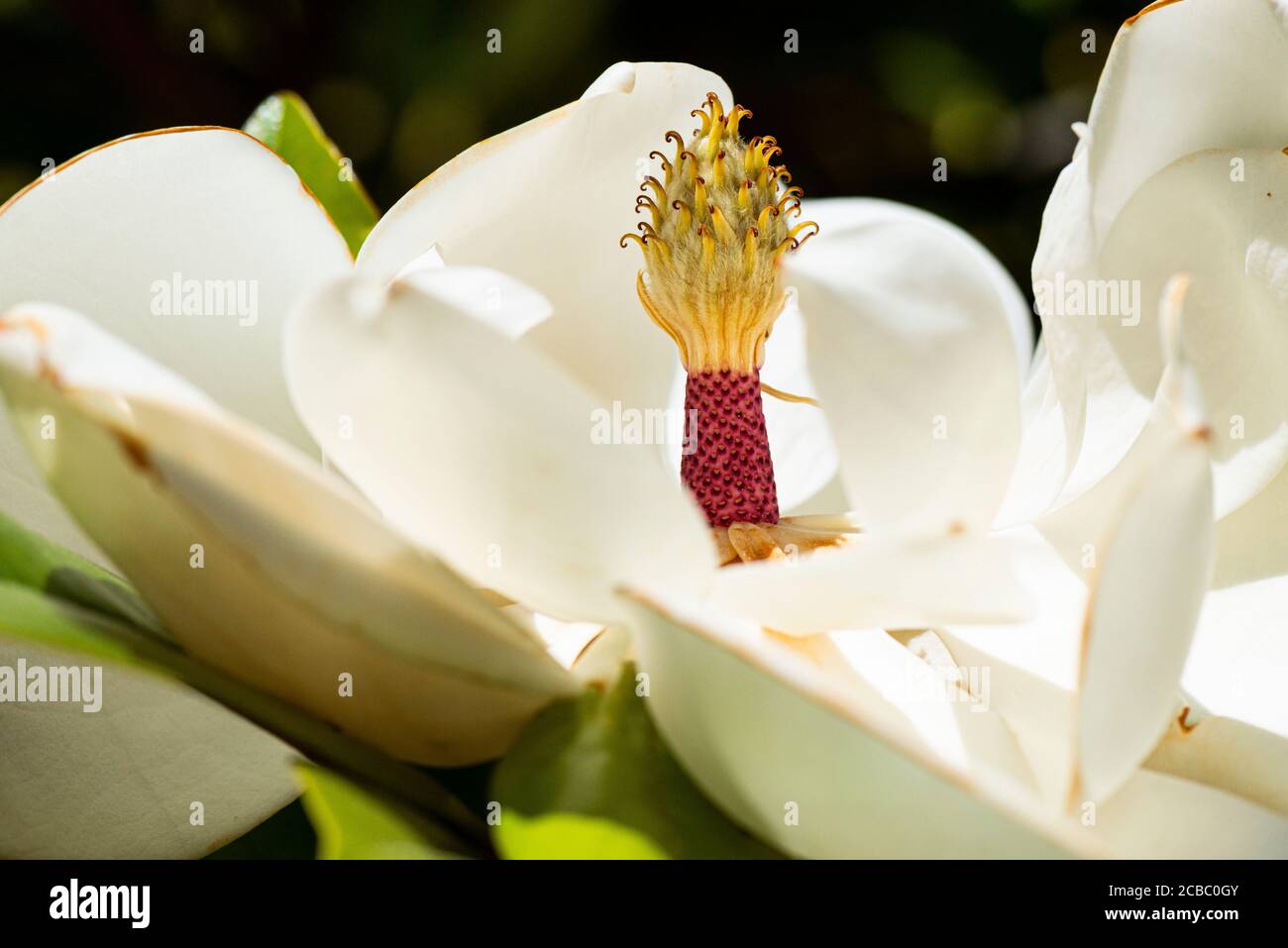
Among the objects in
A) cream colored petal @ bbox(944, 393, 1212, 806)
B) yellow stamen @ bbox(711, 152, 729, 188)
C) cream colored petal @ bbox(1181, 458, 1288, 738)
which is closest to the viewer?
cream colored petal @ bbox(944, 393, 1212, 806)

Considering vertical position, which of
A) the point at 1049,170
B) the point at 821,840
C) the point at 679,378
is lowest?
the point at 821,840

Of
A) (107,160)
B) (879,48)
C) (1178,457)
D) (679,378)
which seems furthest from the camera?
(879,48)

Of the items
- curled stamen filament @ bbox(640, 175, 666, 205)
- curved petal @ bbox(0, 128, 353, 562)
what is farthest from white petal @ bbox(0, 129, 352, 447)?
curled stamen filament @ bbox(640, 175, 666, 205)

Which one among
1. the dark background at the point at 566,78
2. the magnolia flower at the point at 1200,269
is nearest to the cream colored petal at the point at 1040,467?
the magnolia flower at the point at 1200,269

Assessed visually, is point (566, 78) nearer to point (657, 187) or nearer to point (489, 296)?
point (657, 187)

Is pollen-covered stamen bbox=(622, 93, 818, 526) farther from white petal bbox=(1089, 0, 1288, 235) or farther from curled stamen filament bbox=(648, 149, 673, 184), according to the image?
white petal bbox=(1089, 0, 1288, 235)

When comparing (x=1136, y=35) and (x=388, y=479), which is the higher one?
(x=1136, y=35)

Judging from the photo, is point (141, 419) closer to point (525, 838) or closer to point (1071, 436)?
point (525, 838)

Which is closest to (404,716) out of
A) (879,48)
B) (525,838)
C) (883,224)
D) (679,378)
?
(525,838)
